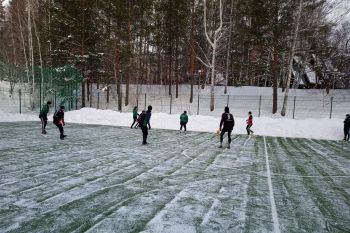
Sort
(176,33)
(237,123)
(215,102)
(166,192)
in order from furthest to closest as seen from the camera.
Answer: (176,33)
(215,102)
(237,123)
(166,192)

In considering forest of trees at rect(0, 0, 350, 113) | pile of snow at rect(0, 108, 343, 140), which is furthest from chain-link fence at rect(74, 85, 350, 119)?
pile of snow at rect(0, 108, 343, 140)

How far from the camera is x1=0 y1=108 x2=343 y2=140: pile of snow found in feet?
69.7

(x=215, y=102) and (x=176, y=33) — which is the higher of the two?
(x=176, y=33)

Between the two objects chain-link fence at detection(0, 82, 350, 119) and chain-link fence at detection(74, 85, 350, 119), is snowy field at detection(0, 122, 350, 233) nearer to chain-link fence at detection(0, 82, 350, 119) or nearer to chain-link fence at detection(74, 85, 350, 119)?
chain-link fence at detection(74, 85, 350, 119)

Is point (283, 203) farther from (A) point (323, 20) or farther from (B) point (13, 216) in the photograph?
(A) point (323, 20)

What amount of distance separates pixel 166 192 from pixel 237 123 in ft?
58.7

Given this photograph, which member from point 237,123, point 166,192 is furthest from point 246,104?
point 166,192

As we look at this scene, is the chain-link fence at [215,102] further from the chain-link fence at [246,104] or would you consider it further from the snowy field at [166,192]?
the snowy field at [166,192]

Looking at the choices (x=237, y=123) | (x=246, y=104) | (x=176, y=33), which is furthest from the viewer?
(x=176, y=33)

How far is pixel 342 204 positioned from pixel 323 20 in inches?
985

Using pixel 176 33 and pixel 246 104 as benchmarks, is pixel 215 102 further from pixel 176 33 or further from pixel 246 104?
pixel 176 33

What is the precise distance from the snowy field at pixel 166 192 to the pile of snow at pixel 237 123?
10.4 m

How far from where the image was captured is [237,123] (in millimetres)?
23438

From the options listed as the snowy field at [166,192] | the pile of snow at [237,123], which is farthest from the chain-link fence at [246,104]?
the snowy field at [166,192]
